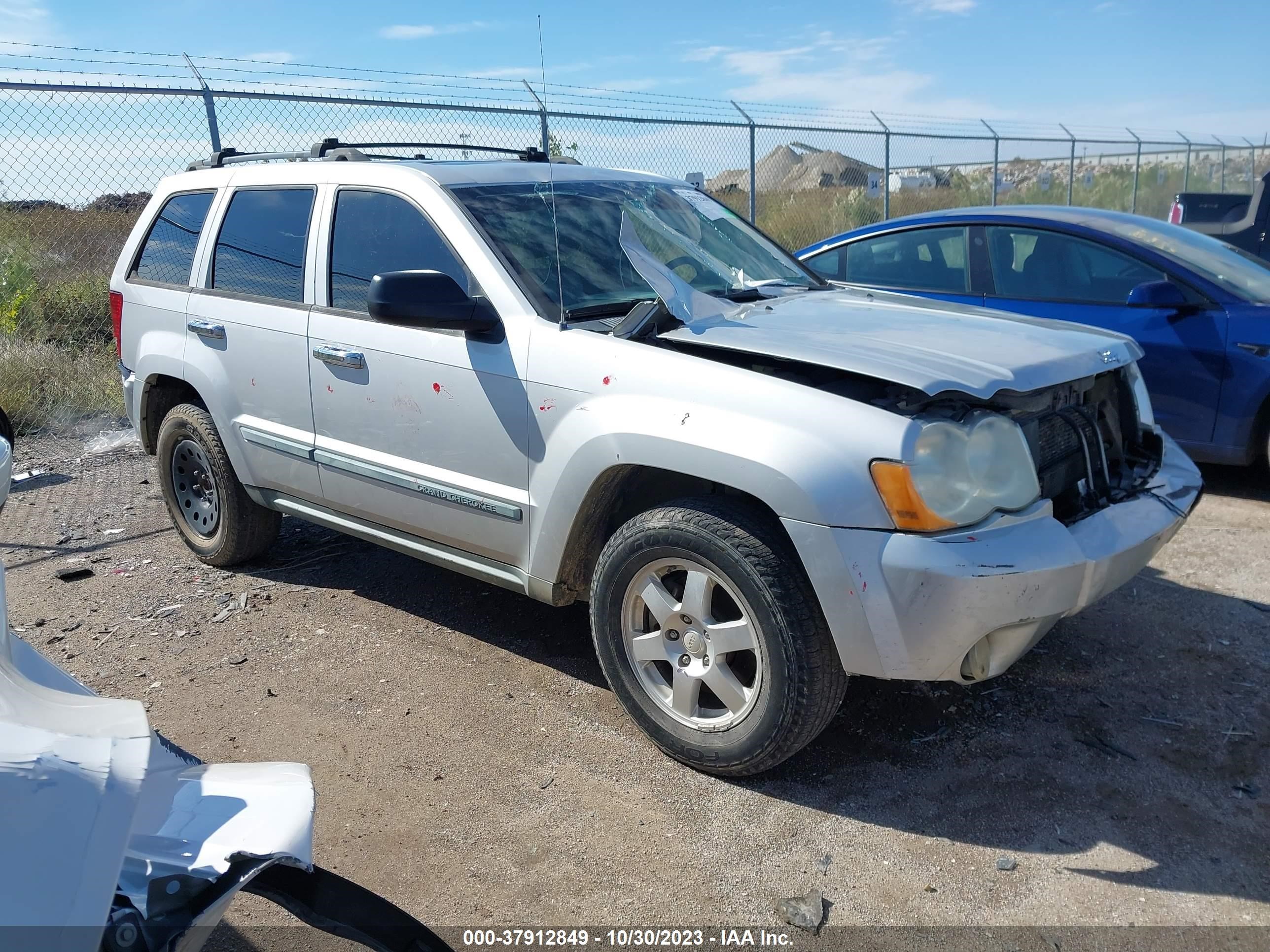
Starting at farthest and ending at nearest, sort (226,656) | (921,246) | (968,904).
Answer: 1. (921,246)
2. (226,656)
3. (968,904)

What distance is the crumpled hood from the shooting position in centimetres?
290

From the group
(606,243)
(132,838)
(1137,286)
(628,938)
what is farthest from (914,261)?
(132,838)

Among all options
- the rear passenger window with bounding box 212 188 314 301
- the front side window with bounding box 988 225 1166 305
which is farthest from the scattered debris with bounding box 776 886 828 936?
the front side window with bounding box 988 225 1166 305

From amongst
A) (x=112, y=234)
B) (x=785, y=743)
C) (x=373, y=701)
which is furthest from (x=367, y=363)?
(x=112, y=234)

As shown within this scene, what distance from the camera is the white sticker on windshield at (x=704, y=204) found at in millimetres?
4547

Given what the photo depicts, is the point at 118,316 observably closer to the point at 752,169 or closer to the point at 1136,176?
the point at 752,169

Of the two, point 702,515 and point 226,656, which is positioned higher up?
point 702,515

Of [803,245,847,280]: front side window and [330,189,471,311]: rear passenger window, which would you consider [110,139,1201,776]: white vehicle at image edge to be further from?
[803,245,847,280]: front side window

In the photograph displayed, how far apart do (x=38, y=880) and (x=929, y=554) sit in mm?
2115

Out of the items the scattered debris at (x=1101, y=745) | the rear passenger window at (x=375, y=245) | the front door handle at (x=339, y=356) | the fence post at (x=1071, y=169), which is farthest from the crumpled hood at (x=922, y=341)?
the fence post at (x=1071, y=169)

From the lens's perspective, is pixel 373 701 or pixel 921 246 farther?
pixel 921 246

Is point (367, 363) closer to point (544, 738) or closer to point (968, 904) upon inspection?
point (544, 738)

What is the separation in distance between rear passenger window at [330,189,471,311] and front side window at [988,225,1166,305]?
3.70 m

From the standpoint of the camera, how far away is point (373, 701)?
3.81 metres
